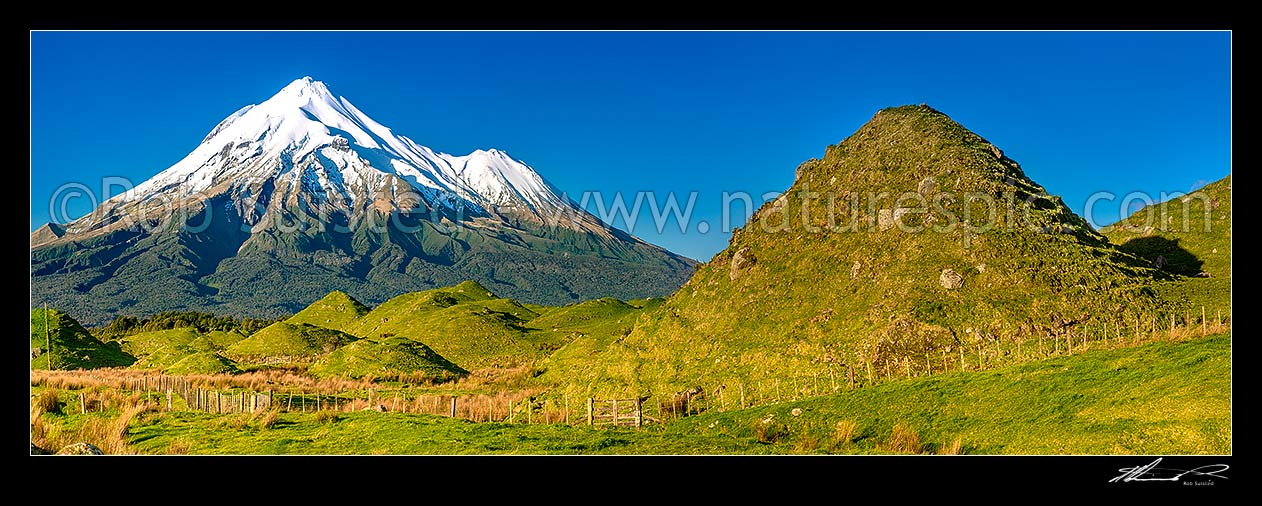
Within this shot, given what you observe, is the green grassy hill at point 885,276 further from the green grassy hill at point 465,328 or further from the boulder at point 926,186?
the green grassy hill at point 465,328

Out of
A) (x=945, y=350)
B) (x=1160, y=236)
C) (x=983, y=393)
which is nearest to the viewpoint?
(x=983, y=393)

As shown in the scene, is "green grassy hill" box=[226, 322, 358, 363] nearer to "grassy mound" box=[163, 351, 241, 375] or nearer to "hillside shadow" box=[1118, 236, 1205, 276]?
"grassy mound" box=[163, 351, 241, 375]

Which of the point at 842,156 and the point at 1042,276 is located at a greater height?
the point at 842,156
